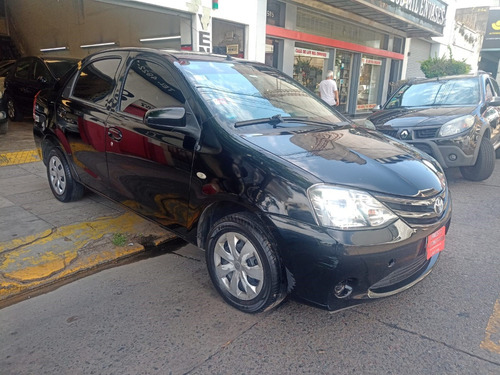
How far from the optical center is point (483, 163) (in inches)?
233

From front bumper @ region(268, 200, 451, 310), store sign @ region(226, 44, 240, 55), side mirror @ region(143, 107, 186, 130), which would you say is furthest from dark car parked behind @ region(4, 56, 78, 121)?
front bumper @ region(268, 200, 451, 310)

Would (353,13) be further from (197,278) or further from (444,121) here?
(197,278)

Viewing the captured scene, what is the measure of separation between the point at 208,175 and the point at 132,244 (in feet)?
4.76

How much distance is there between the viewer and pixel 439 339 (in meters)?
2.39

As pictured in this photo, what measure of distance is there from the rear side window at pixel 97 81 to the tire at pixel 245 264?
192 centimetres

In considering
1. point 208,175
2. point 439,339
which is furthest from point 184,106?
point 439,339

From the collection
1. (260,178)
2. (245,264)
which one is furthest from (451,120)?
(245,264)

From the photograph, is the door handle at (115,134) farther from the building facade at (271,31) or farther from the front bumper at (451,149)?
the building facade at (271,31)

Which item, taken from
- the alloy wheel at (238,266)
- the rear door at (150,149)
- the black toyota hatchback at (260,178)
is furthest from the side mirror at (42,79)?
the alloy wheel at (238,266)

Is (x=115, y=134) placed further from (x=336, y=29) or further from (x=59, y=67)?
(x=336, y=29)

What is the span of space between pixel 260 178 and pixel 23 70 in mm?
A: 9636

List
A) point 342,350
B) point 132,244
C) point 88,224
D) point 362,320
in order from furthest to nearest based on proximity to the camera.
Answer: point 88,224 → point 132,244 → point 362,320 → point 342,350

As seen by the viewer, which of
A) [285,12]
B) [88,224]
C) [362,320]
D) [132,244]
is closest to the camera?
[362,320]

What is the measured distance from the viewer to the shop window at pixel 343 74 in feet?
49.2
